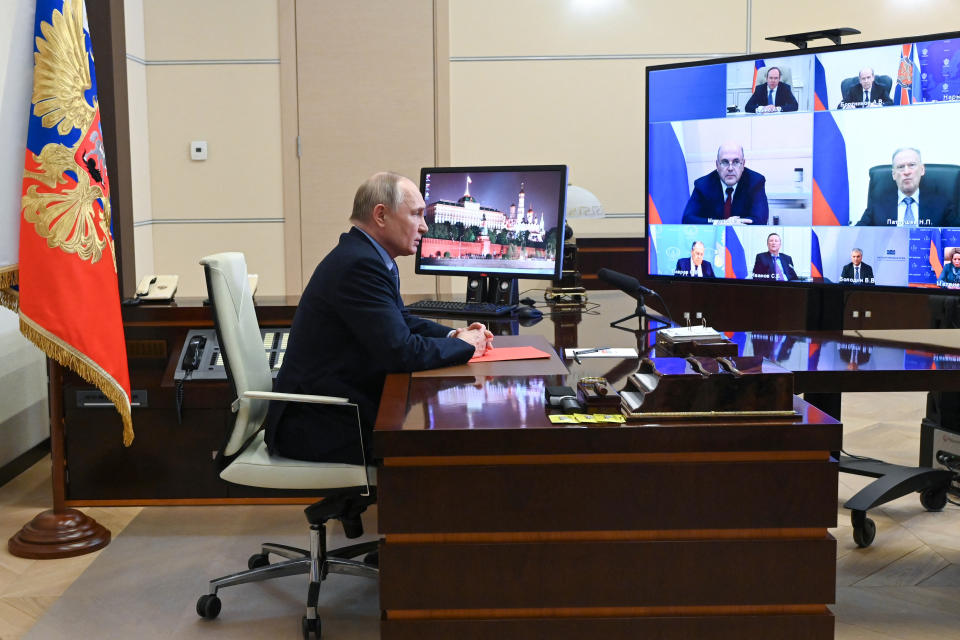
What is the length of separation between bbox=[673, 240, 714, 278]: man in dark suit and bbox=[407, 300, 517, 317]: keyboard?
615 millimetres

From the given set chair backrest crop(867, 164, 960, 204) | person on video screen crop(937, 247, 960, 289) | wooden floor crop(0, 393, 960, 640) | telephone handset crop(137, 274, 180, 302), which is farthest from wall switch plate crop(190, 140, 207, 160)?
person on video screen crop(937, 247, 960, 289)

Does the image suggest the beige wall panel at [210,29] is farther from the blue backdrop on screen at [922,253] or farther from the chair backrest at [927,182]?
the blue backdrop on screen at [922,253]

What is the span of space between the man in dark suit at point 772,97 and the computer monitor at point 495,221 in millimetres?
695

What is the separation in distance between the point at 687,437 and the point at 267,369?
142 centimetres

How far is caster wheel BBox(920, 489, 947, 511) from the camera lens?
3.64 m

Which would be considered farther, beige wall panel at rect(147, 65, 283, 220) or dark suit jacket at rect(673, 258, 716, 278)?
beige wall panel at rect(147, 65, 283, 220)

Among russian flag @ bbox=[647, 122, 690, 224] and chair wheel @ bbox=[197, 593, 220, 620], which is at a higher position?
russian flag @ bbox=[647, 122, 690, 224]

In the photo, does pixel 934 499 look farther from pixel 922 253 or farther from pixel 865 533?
pixel 922 253

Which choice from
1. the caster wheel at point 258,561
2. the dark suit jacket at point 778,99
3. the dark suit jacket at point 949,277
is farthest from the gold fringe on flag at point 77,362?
the dark suit jacket at point 949,277

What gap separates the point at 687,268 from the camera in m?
3.42

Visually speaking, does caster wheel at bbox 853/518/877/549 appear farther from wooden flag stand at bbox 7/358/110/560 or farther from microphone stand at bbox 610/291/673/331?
wooden flag stand at bbox 7/358/110/560

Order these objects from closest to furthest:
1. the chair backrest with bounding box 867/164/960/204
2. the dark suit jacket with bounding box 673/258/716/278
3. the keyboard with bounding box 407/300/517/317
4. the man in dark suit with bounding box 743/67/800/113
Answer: the chair backrest with bounding box 867/164/960/204
the man in dark suit with bounding box 743/67/800/113
the dark suit jacket with bounding box 673/258/716/278
the keyboard with bounding box 407/300/517/317

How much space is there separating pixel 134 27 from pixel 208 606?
3.98 metres

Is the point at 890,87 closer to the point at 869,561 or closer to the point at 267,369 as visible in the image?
the point at 869,561
